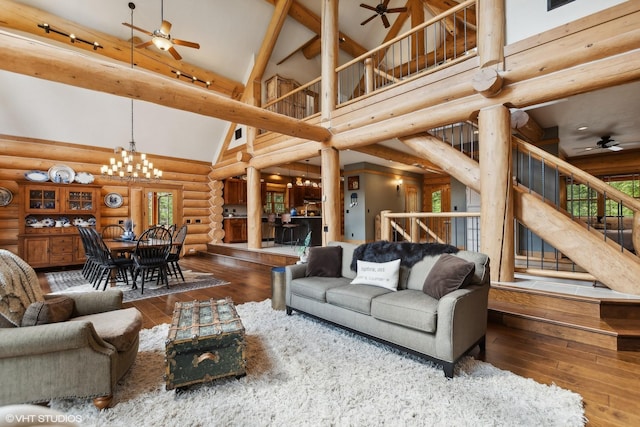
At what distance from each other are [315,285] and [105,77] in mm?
3241

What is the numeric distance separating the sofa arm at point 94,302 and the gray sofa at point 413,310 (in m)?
1.76

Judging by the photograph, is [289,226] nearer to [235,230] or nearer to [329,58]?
[235,230]

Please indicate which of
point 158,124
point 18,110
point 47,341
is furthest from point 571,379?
point 18,110

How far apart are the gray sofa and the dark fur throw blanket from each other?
71 millimetres

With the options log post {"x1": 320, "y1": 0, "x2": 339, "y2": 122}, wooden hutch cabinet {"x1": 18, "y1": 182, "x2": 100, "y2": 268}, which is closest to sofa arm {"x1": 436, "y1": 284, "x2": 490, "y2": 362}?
log post {"x1": 320, "y1": 0, "x2": 339, "y2": 122}

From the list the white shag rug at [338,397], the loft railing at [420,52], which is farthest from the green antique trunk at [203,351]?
the loft railing at [420,52]

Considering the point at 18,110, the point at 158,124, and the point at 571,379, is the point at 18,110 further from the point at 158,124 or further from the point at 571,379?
the point at 571,379

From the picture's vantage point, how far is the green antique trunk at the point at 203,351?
200cm

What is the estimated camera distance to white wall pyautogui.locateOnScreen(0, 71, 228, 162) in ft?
19.3

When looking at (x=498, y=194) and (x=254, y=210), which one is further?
(x=254, y=210)

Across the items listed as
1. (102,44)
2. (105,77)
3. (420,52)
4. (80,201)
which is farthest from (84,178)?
(420,52)

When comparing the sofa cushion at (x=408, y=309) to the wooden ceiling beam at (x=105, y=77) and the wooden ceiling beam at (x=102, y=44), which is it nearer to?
the wooden ceiling beam at (x=105, y=77)

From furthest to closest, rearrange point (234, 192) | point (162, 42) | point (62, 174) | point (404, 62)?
point (234, 192) → point (404, 62) → point (62, 174) → point (162, 42)

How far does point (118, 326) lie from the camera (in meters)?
2.12
